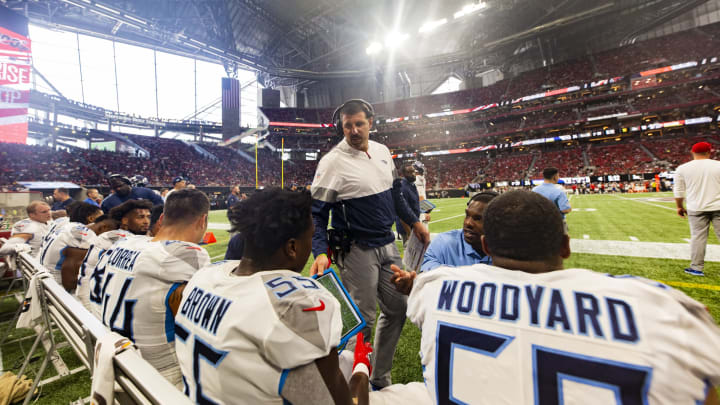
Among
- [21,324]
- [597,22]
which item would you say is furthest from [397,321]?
[597,22]

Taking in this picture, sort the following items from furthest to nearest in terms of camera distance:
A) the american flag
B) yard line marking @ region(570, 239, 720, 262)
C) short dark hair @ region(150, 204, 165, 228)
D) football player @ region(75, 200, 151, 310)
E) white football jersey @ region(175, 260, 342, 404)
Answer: the american flag < yard line marking @ region(570, 239, 720, 262) < short dark hair @ region(150, 204, 165, 228) < football player @ region(75, 200, 151, 310) < white football jersey @ region(175, 260, 342, 404)

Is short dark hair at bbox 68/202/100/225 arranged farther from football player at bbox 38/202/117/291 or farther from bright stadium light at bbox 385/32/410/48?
bright stadium light at bbox 385/32/410/48

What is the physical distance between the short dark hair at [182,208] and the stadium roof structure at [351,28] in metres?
27.1

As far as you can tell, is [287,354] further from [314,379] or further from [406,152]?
[406,152]

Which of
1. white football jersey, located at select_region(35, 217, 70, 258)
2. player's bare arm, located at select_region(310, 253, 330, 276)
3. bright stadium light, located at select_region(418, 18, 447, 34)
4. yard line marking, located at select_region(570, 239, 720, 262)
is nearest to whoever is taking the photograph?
player's bare arm, located at select_region(310, 253, 330, 276)

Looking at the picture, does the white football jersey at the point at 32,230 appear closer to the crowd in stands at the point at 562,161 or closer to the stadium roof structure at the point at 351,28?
the stadium roof structure at the point at 351,28

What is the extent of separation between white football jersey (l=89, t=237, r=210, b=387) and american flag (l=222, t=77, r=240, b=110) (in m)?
33.4

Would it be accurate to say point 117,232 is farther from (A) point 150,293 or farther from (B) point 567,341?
(B) point 567,341

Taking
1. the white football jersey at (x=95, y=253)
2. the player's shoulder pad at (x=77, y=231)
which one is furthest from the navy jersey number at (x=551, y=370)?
the player's shoulder pad at (x=77, y=231)

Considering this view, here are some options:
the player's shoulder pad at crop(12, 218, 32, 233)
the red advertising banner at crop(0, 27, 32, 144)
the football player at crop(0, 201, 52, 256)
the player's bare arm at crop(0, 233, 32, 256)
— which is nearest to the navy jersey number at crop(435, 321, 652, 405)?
the player's bare arm at crop(0, 233, 32, 256)

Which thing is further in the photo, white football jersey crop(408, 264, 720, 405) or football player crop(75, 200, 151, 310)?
football player crop(75, 200, 151, 310)

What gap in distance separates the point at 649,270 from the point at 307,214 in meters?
6.14

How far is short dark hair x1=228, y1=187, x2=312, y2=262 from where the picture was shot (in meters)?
1.13

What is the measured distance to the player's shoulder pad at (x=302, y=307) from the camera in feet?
2.97
